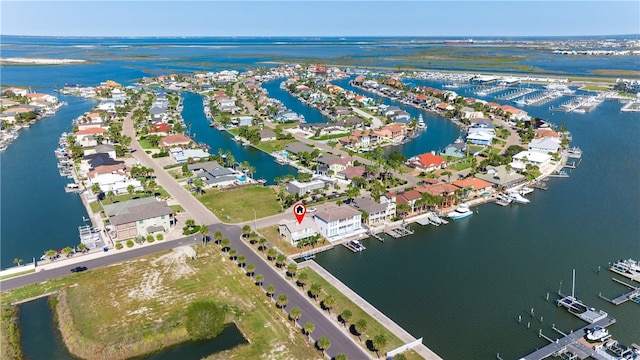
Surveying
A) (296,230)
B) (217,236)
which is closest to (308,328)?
(296,230)

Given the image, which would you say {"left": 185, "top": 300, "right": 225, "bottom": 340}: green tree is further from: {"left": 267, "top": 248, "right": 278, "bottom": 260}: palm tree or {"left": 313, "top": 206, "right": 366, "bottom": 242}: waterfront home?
{"left": 313, "top": 206, "right": 366, "bottom": 242}: waterfront home

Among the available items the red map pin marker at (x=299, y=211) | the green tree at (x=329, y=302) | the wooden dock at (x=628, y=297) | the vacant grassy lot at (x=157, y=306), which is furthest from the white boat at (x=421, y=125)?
the green tree at (x=329, y=302)

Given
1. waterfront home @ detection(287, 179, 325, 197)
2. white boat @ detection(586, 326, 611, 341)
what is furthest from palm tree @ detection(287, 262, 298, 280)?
white boat @ detection(586, 326, 611, 341)

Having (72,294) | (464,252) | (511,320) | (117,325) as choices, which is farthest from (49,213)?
(511,320)

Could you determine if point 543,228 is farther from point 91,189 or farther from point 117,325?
point 91,189

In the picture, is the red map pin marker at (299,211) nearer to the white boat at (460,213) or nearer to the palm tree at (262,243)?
the palm tree at (262,243)
